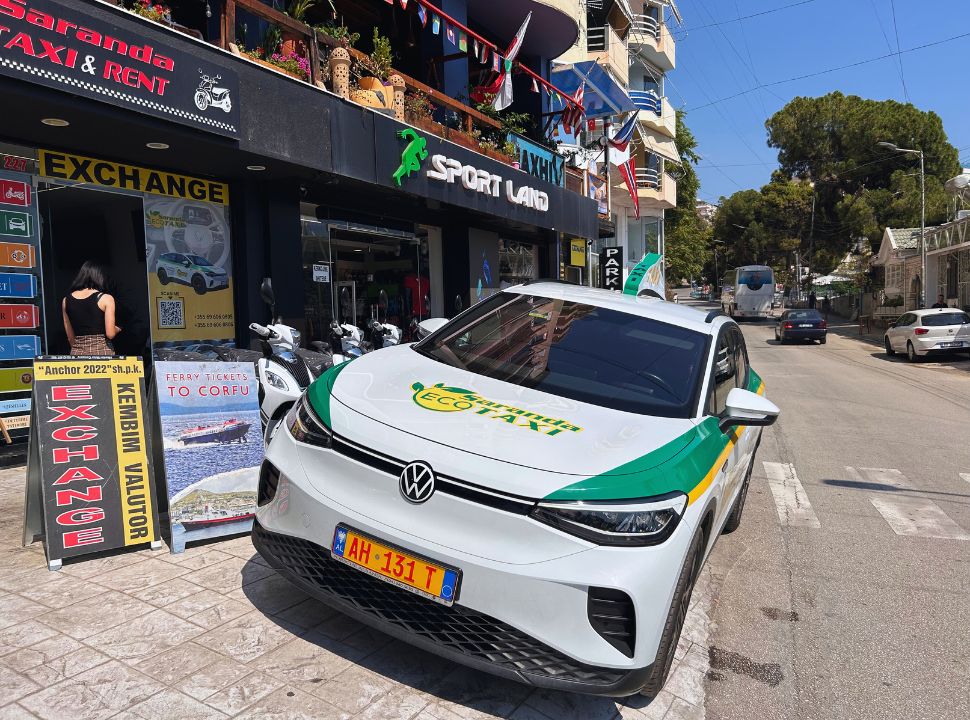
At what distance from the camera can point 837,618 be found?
3.97 m

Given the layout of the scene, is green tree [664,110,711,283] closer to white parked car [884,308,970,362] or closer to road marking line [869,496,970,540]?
white parked car [884,308,970,362]

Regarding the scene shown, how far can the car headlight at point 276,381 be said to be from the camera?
6141mm

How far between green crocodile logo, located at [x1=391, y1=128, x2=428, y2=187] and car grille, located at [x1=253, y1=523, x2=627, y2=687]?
8.05 meters

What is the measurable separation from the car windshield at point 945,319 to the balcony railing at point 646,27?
19.5 m

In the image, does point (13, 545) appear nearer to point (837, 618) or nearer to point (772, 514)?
point (837, 618)

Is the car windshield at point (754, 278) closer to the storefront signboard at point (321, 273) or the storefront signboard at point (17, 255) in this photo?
the storefront signboard at point (321, 273)

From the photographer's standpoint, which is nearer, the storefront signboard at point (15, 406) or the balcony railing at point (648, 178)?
the storefront signboard at point (15, 406)

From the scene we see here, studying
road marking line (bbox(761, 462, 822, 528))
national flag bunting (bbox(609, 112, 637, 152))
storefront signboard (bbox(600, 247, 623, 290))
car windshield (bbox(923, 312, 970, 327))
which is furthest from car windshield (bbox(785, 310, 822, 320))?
road marking line (bbox(761, 462, 822, 528))

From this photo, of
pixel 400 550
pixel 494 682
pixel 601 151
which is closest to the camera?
pixel 400 550

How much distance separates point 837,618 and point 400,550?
276 centimetres

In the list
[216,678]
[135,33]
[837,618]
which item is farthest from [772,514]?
[135,33]

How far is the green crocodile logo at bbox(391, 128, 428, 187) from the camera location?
10.2 m

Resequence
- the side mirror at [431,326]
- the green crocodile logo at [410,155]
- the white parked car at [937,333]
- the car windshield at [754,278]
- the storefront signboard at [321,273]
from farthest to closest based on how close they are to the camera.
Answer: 1. the car windshield at [754,278]
2. the white parked car at [937,333]
3. the storefront signboard at [321,273]
4. the green crocodile logo at [410,155]
5. the side mirror at [431,326]

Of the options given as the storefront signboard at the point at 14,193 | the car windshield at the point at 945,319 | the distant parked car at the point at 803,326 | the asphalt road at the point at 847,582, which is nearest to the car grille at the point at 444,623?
the asphalt road at the point at 847,582
